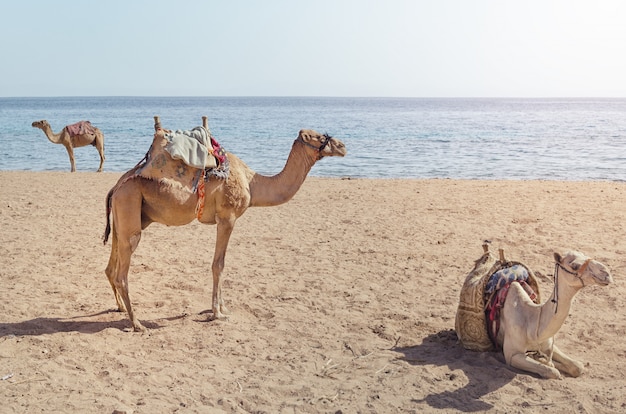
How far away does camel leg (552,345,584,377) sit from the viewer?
5297 mm

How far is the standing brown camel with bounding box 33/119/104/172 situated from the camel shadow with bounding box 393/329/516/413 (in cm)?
1816

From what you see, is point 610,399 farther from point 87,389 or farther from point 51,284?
point 51,284

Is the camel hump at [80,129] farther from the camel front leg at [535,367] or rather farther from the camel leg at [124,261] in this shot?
the camel front leg at [535,367]

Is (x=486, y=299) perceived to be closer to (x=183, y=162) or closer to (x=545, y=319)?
(x=545, y=319)

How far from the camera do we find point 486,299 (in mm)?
5668

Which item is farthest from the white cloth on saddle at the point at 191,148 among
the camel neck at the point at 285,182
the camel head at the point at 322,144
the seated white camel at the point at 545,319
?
the seated white camel at the point at 545,319

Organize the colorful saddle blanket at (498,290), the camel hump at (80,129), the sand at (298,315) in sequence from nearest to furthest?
the sand at (298,315) → the colorful saddle blanket at (498,290) → the camel hump at (80,129)

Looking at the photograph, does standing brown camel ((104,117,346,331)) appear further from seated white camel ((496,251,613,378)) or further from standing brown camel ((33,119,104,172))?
standing brown camel ((33,119,104,172))

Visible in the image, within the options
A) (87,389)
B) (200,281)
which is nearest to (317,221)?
(200,281)

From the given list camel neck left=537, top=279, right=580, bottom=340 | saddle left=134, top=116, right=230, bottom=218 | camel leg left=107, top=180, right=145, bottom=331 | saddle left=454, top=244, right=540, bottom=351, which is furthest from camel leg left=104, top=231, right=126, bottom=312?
camel neck left=537, top=279, right=580, bottom=340

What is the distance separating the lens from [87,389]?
5.12m

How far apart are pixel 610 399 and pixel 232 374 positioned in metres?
3.30

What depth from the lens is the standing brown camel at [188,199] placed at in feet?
20.8

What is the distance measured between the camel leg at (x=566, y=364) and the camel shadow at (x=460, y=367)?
0.46 meters
